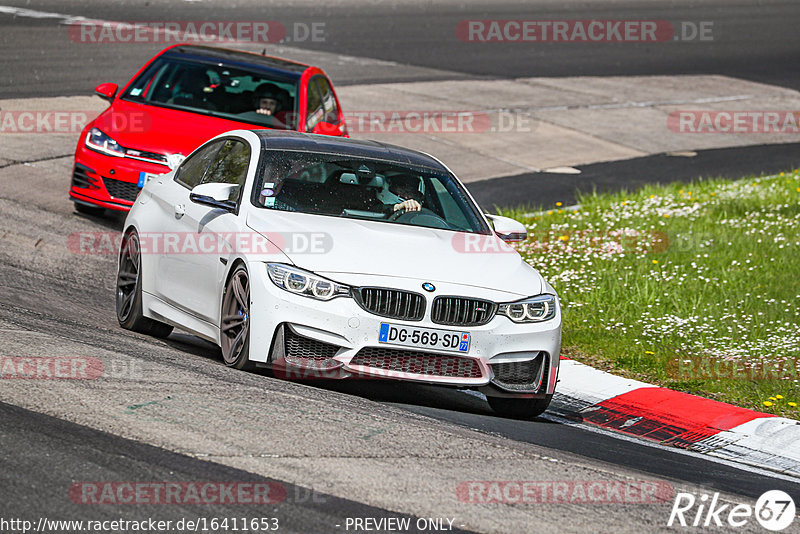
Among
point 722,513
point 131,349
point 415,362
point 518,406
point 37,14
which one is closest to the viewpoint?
point 722,513

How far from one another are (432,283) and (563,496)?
1.93 metres

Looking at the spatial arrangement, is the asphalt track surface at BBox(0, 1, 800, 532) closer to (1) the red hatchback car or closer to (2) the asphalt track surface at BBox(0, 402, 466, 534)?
(2) the asphalt track surface at BBox(0, 402, 466, 534)

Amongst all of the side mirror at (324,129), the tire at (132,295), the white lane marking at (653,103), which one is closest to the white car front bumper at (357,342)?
the tire at (132,295)

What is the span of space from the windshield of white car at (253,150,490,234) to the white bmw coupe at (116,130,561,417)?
0.01 m

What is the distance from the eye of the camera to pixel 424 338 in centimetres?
729

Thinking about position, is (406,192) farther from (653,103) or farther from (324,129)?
(653,103)

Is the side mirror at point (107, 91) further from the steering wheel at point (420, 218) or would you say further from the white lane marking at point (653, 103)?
the white lane marking at point (653, 103)

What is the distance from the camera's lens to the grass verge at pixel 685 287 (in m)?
9.55

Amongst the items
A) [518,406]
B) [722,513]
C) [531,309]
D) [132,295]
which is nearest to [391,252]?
[531,309]

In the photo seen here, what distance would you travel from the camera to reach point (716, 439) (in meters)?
8.12

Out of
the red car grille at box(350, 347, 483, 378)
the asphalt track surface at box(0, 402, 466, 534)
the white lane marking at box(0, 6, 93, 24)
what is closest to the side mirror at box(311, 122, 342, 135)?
the red car grille at box(350, 347, 483, 378)

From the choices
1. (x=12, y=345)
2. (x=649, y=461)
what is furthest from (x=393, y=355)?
(x=12, y=345)

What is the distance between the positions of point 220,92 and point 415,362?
6.93 meters

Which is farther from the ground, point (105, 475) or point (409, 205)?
point (409, 205)
